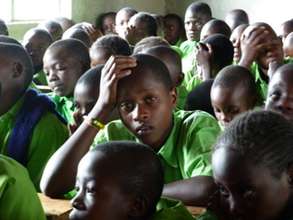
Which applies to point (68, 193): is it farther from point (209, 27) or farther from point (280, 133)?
point (209, 27)

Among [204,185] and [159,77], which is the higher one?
[159,77]

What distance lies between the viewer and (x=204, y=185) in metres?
Result: 1.68

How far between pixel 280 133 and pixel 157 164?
1.02 ft

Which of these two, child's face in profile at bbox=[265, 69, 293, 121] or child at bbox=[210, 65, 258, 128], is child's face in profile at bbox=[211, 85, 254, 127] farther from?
child's face in profile at bbox=[265, 69, 293, 121]

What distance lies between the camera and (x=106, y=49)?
3.14 m

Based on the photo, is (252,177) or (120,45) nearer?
(252,177)

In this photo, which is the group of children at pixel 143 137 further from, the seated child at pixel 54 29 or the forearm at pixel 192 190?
the seated child at pixel 54 29

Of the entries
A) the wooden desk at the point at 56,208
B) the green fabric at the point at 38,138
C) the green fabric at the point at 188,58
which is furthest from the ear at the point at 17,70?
the green fabric at the point at 188,58

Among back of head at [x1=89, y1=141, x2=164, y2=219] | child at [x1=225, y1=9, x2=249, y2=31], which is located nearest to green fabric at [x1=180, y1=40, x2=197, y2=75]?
child at [x1=225, y1=9, x2=249, y2=31]

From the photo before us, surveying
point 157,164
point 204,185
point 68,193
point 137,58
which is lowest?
point 68,193

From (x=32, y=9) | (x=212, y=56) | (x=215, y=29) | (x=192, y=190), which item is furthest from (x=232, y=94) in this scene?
(x=32, y=9)

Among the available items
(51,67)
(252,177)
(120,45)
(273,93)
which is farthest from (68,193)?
(120,45)

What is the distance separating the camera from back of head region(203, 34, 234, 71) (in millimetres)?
3516

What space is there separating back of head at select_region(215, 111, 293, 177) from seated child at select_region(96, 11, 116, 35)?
201 inches
